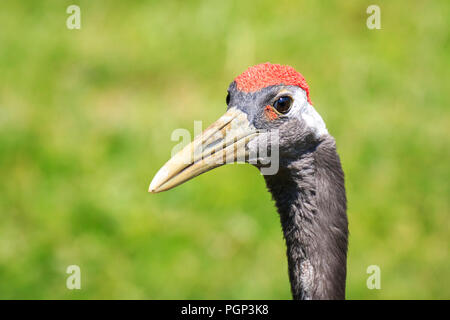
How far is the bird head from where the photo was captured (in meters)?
3.27

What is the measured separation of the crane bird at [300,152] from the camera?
10.8 ft

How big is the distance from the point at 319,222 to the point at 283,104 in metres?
0.62

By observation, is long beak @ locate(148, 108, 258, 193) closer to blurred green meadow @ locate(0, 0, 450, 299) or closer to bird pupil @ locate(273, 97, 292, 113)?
bird pupil @ locate(273, 97, 292, 113)

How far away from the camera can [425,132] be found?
7.08 m

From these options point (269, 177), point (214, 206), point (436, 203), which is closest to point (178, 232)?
point (214, 206)

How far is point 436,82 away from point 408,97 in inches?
16.4

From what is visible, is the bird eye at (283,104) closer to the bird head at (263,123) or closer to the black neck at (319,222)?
the bird head at (263,123)

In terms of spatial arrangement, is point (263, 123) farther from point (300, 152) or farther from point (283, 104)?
point (300, 152)

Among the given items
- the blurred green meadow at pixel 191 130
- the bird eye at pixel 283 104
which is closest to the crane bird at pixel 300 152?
the bird eye at pixel 283 104

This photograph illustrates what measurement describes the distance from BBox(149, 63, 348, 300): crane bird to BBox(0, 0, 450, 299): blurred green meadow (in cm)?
254

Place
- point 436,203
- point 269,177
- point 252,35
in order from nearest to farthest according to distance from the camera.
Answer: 1. point 269,177
2. point 436,203
3. point 252,35

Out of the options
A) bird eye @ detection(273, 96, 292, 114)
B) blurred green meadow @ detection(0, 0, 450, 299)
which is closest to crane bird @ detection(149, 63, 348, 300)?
bird eye @ detection(273, 96, 292, 114)

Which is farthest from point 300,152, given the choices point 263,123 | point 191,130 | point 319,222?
point 191,130

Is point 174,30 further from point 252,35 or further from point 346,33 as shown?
point 346,33
